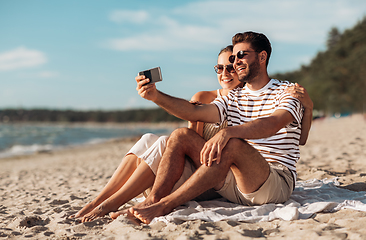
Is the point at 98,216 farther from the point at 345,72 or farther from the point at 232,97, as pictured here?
the point at 345,72

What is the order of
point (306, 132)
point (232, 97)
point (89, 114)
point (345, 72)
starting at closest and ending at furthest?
point (306, 132) → point (232, 97) → point (345, 72) → point (89, 114)

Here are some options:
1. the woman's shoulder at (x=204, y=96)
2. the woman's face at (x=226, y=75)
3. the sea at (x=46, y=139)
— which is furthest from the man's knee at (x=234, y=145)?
the sea at (x=46, y=139)

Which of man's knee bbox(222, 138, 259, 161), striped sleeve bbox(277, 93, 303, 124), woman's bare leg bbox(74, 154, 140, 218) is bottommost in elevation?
woman's bare leg bbox(74, 154, 140, 218)

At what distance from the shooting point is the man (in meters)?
2.27

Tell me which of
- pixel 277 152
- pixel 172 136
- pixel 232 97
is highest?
pixel 232 97

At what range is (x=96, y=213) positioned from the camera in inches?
105

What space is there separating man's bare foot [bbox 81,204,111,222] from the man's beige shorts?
3.40 ft

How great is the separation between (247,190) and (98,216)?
130 cm

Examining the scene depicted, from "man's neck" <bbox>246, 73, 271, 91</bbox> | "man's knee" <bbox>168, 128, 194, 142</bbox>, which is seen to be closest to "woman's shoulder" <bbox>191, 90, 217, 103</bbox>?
"man's neck" <bbox>246, 73, 271, 91</bbox>

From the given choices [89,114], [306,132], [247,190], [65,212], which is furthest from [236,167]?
[89,114]

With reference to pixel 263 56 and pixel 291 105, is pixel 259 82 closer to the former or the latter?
pixel 263 56

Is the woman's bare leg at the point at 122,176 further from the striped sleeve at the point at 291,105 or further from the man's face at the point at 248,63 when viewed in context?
the striped sleeve at the point at 291,105

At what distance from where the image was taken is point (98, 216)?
2.67m

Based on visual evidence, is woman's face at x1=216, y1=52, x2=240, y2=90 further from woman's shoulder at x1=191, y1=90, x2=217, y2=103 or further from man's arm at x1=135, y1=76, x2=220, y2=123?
man's arm at x1=135, y1=76, x2=220, y2=123
